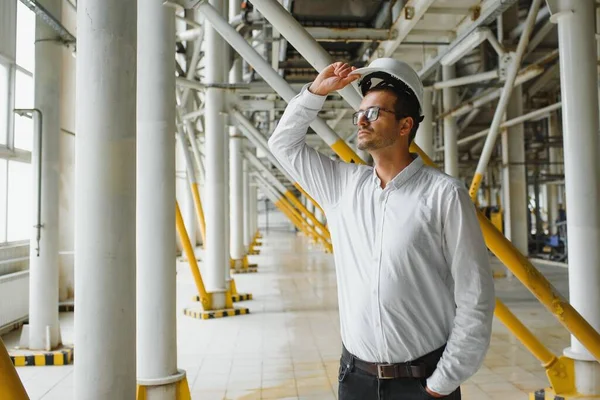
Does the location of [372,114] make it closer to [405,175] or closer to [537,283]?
[405,175]

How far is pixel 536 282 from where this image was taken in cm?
378

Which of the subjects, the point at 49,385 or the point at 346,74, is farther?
the point at 49,385

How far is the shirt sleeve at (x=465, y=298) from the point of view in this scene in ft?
6.48

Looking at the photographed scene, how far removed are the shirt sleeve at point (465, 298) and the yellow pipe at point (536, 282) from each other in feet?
4.65

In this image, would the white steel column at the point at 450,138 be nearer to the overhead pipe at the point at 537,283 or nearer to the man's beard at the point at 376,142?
the overhead pipe at the point at 537,283

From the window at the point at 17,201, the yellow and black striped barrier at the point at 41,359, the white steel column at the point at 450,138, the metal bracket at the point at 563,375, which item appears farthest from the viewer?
the white steel column at the point at 450,138

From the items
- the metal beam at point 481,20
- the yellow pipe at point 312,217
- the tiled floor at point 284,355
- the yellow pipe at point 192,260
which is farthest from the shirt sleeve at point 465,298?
the yellow pipe at point 312,217

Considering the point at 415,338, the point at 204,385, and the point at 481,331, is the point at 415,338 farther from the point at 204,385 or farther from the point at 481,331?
the point at 204,385

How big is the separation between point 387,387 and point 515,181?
1787 centimetres

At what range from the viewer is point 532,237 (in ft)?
67.2

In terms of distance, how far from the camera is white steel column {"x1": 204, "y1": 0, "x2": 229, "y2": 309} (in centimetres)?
973

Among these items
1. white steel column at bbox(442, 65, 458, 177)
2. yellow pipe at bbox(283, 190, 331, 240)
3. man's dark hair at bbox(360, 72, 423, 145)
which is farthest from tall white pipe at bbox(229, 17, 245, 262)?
man's dark hair at bbox(360, 72, 423, 145)

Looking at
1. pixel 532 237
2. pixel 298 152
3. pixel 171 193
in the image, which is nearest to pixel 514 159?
pixel 532 237

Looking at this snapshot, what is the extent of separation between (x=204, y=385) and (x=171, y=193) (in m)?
2.28
